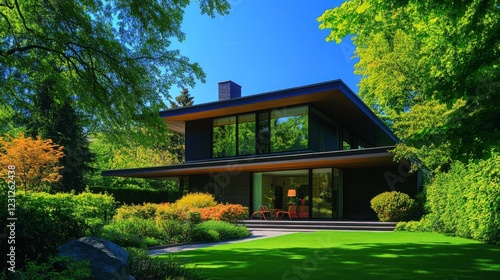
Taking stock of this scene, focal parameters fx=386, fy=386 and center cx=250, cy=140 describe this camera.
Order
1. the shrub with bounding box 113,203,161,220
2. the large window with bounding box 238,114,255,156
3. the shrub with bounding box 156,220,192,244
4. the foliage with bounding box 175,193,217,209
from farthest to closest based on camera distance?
the large window with bounding box 238,114,255,156 → the foliage with bounding box 175,193,217,209 → the shrub with bounding box 113,203,161,220 → the shrub with bounding box 156,220,192,244

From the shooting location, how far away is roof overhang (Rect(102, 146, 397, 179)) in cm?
1772

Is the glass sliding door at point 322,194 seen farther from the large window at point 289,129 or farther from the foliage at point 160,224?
the foliage at point 160,224

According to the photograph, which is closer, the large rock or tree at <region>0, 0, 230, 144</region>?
the large rock

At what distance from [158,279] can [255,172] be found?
55.4 feet

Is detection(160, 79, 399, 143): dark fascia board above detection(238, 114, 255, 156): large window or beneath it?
above

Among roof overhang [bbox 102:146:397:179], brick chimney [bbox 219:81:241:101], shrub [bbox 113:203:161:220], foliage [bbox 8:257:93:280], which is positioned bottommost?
shrub [bbox 113:203:161:220]

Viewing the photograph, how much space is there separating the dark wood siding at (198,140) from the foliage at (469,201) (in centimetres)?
1345

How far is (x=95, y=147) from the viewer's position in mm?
41500

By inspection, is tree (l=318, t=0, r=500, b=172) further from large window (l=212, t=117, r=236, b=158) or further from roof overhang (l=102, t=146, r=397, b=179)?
large window (l=212, t=117, r=236, b=158)

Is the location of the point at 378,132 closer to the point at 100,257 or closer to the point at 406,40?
the point at 406,40

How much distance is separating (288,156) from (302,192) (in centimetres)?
372

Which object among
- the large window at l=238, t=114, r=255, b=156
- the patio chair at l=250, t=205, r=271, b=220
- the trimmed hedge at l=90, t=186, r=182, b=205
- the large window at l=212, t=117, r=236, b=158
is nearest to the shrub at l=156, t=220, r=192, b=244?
the patio chair at l=250, t=205, r=271, b=220

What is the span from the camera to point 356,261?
781 cm

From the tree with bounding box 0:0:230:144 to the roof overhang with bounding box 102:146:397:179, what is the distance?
30.9ft
